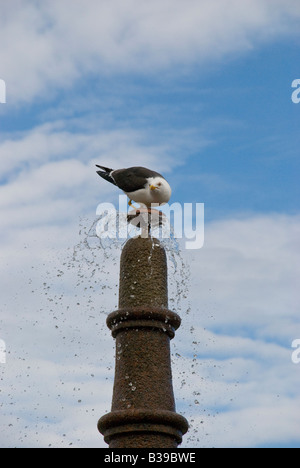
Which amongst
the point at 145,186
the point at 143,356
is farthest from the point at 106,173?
the point at 143,356

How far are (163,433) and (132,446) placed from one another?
13.1 inches

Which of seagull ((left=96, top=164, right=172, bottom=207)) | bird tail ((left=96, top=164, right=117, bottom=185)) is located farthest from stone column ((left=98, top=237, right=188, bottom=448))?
bird tail ((left=96, top=164, right=117, bottom=185))

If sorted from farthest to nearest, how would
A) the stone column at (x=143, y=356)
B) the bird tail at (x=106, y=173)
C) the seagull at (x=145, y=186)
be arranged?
1. the bird tail at (x=106, y=173)
2. the seagull at (x=145, y=186)
3. the stone column at (x=143, y=356)

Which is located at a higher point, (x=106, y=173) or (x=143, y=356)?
(x=106, y=173)

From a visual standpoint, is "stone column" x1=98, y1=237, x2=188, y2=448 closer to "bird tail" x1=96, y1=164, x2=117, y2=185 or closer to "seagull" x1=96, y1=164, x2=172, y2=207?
"seagull" x1=96, y1=164, x2=172, y2=207

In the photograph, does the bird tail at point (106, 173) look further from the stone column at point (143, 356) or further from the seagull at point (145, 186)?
the stone column at point (143, 356)

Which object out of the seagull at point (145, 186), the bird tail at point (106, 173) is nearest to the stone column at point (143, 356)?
the seagull at point (145, 186)

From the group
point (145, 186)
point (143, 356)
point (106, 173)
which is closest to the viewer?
point (143, 356)

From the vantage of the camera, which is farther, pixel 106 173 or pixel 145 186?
pixel 106 173

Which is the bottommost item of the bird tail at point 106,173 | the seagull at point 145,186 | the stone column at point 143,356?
the stone column at point 143,356

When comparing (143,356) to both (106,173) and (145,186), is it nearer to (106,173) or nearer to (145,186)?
(145,186)

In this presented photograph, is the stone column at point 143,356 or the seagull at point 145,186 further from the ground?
the seagull at point 145,186

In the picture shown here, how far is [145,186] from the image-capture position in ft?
25.7

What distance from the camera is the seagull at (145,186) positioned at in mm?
7797
